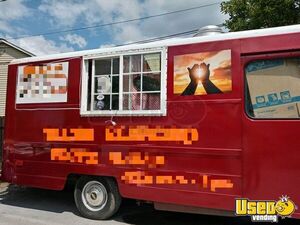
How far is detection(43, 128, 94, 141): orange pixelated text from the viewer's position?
273 inches

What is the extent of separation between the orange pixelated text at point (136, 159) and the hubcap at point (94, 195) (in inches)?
23.0

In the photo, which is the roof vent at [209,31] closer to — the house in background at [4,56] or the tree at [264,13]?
the tree at [264,13]

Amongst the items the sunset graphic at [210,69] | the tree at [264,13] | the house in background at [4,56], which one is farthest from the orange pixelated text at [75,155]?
the house in background at [4,56]

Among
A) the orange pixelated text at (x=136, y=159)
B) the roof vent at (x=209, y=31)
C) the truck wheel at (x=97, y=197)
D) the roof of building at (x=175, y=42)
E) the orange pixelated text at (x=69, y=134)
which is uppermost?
the roof vent at (x=209, y=31)

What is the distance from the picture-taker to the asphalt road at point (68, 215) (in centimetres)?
688

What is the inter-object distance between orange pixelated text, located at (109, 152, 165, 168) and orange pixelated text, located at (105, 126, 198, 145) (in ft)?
0.78

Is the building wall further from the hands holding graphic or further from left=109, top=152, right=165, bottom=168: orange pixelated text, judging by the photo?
the hands holding graphic

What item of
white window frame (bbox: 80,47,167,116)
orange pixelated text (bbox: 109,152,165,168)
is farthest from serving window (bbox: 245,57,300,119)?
orange pixelated text (bbox: 109,152,165,168)

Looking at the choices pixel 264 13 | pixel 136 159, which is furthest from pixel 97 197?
pixel 264 13

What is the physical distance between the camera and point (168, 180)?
6172mm

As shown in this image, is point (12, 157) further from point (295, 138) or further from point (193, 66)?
point (295, 138)

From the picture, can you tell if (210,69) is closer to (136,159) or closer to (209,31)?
(209,31)

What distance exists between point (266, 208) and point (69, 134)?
3432 millimetres

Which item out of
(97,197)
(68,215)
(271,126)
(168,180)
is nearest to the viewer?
(271,126)
